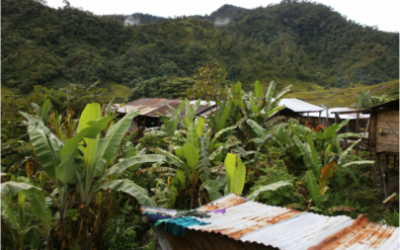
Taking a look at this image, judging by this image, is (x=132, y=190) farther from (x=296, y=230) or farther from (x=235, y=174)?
(x=296, y=230)

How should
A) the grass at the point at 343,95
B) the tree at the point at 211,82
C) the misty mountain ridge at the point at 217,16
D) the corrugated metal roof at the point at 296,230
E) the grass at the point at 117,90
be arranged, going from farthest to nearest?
the misty mountain ridge at the point at 217,16
the grass at the point at 343,95
the grass at the point at 117,90
the tree at the point at 211,82
the corrugated metal roof at the point at 296,230

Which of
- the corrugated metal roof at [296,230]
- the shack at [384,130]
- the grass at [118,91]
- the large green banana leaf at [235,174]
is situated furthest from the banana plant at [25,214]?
the grass at [118,91]

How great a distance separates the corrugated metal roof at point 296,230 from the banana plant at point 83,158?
1135 millimetres

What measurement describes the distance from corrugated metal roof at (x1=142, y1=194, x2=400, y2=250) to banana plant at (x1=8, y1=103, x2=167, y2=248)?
3.72 feet

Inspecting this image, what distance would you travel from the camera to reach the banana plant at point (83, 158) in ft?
10.7

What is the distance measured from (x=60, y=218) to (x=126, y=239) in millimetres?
1411

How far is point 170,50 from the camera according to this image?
120 ft

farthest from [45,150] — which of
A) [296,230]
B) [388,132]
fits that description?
[388,132]

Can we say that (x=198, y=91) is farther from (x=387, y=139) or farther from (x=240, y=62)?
(x=240, y=62)

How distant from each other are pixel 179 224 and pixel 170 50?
119 feet

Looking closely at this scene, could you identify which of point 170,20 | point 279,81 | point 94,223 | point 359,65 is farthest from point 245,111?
point 170,20

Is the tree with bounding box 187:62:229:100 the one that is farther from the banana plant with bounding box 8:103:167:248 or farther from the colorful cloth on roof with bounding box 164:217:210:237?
the colorful cloth on roof with bounding box 164:217:210:237

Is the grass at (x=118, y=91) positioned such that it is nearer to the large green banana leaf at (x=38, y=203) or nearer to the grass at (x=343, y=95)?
the large green banana leaf at (x=38, y=203)

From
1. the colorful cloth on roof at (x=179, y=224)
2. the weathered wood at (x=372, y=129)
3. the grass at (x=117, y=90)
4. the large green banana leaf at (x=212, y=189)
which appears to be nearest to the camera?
the colorful cloth on roof at (x=179, y=224)
